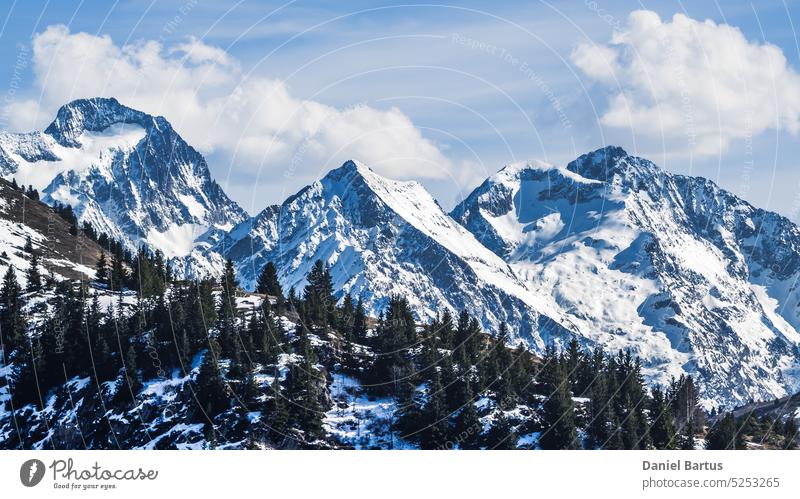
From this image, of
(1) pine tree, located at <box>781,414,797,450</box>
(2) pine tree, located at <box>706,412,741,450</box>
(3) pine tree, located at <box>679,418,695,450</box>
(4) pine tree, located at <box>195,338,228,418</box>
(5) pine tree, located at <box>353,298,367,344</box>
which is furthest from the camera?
(5) pine tree, located at <box>353,298,367,344</box>

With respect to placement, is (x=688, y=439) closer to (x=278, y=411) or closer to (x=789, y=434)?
(x=789, y=434)

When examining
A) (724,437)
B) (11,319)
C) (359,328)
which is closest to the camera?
(724,437)

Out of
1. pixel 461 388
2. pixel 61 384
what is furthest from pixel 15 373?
pixel 461 388

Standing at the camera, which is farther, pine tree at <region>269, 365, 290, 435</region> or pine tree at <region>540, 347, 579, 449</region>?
pine tree at <region>540, 347, 579, 449</region>

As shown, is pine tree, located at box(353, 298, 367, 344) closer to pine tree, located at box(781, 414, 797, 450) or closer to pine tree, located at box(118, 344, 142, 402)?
pine tree, located at box(118, 344, 142, 402)

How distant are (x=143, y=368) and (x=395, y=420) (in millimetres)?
39625

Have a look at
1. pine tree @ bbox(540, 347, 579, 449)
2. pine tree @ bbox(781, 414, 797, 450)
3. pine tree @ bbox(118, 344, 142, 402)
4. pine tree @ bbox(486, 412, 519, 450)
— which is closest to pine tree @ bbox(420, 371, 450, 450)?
pine tree @ bbox(486, 412, 519, 450)

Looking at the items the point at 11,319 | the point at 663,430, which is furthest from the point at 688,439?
the point at 11,319

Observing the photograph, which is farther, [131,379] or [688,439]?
[131,379]

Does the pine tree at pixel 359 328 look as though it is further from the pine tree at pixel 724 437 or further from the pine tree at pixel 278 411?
the pine tree at pixel 724 437

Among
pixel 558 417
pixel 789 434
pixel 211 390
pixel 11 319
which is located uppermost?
pixel 11 319

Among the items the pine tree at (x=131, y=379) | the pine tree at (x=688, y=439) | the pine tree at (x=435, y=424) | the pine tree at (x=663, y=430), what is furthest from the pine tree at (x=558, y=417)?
the pine tree at (x=131, y=379)

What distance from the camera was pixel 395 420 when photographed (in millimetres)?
164750
